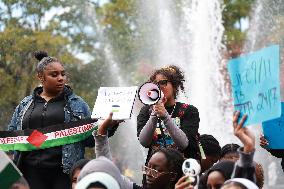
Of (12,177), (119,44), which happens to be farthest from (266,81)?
(119,44)

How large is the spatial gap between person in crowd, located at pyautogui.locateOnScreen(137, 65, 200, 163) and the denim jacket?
492mm

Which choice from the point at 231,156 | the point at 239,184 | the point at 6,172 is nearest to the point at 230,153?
the point at 231,156

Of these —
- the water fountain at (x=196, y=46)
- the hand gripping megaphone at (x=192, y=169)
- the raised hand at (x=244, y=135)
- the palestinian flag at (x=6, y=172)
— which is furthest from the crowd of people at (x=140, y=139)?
the water fountain at (x=196, y=46)

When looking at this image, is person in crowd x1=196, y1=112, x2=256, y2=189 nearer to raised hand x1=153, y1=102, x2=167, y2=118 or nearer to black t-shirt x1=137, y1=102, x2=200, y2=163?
raised hand x1=153, y1=102, x2=167, y2=118

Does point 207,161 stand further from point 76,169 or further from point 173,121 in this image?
point 76,169

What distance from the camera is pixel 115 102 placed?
5.49m

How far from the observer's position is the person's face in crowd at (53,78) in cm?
613

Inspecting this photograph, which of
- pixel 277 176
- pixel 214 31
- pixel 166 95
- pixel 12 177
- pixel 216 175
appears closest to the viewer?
pixel 12 177

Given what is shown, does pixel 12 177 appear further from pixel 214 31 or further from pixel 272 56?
pixel 214 31

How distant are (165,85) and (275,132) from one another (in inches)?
36.1

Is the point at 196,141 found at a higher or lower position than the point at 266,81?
lower

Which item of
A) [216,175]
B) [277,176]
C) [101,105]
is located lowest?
[277,176]

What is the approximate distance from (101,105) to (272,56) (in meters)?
1.35

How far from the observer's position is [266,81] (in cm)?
476
